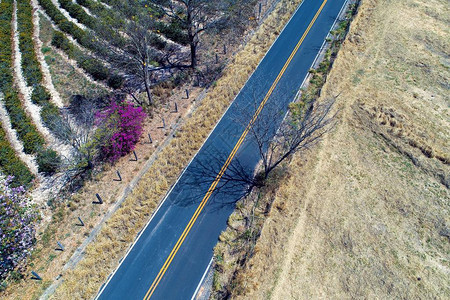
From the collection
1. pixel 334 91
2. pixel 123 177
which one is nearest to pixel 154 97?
pixel 123 177

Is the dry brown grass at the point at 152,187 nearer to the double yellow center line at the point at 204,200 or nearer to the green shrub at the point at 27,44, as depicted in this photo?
the double yellow center line at the point at 204,200

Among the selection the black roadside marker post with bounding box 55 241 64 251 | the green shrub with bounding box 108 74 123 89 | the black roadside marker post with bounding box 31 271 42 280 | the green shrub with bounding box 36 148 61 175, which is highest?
the green shrub with bounding box 108 74 123 89

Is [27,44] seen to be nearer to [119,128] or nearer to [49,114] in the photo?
[49,114]

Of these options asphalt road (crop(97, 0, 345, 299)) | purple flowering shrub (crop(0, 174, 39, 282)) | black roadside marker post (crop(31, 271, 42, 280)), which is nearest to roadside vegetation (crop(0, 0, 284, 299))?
black roadside marker post (crop(31, 271, 42, 280))

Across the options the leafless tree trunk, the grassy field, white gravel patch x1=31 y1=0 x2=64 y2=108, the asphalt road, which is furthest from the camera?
white gravel patch x1=31 y1=0 x2=64 y2=108

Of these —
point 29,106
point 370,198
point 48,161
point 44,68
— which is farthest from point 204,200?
point 44,68

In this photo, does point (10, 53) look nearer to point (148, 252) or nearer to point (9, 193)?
point (9, 193)

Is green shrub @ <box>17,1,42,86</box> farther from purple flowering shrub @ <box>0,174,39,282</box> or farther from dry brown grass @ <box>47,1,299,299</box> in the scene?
dry brown grass @ <box>47,1,299,299</box>
